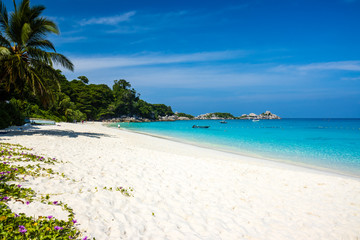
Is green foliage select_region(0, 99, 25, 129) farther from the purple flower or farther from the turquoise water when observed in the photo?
the purple flower

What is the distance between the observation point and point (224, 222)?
181 inches

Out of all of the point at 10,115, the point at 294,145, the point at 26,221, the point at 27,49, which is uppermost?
the point at 27,49

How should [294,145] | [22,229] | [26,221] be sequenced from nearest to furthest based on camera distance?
[22,229], [26,221], [294,145]

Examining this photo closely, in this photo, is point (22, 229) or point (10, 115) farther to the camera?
point (10, 115)

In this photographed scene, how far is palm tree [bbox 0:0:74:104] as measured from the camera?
12510mm

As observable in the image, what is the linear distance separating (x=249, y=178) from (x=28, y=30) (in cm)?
1525

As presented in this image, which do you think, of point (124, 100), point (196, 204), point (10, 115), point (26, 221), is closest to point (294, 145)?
point (196, 204)

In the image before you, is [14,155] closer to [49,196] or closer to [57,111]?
[49,196]

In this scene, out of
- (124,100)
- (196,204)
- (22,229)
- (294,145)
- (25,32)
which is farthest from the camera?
(124,100)

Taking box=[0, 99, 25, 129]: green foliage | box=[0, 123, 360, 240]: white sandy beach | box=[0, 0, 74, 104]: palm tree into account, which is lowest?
box=[0, 123, 360, 240]: white sandy beach

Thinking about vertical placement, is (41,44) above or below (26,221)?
above

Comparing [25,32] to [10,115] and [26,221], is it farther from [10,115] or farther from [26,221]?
[26,221]

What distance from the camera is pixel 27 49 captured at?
43.5ft

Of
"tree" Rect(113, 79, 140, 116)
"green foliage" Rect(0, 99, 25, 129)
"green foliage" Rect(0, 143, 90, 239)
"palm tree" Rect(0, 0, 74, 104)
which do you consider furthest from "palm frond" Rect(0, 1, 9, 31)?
"tree" Rect(113, 79, 140, 116)
